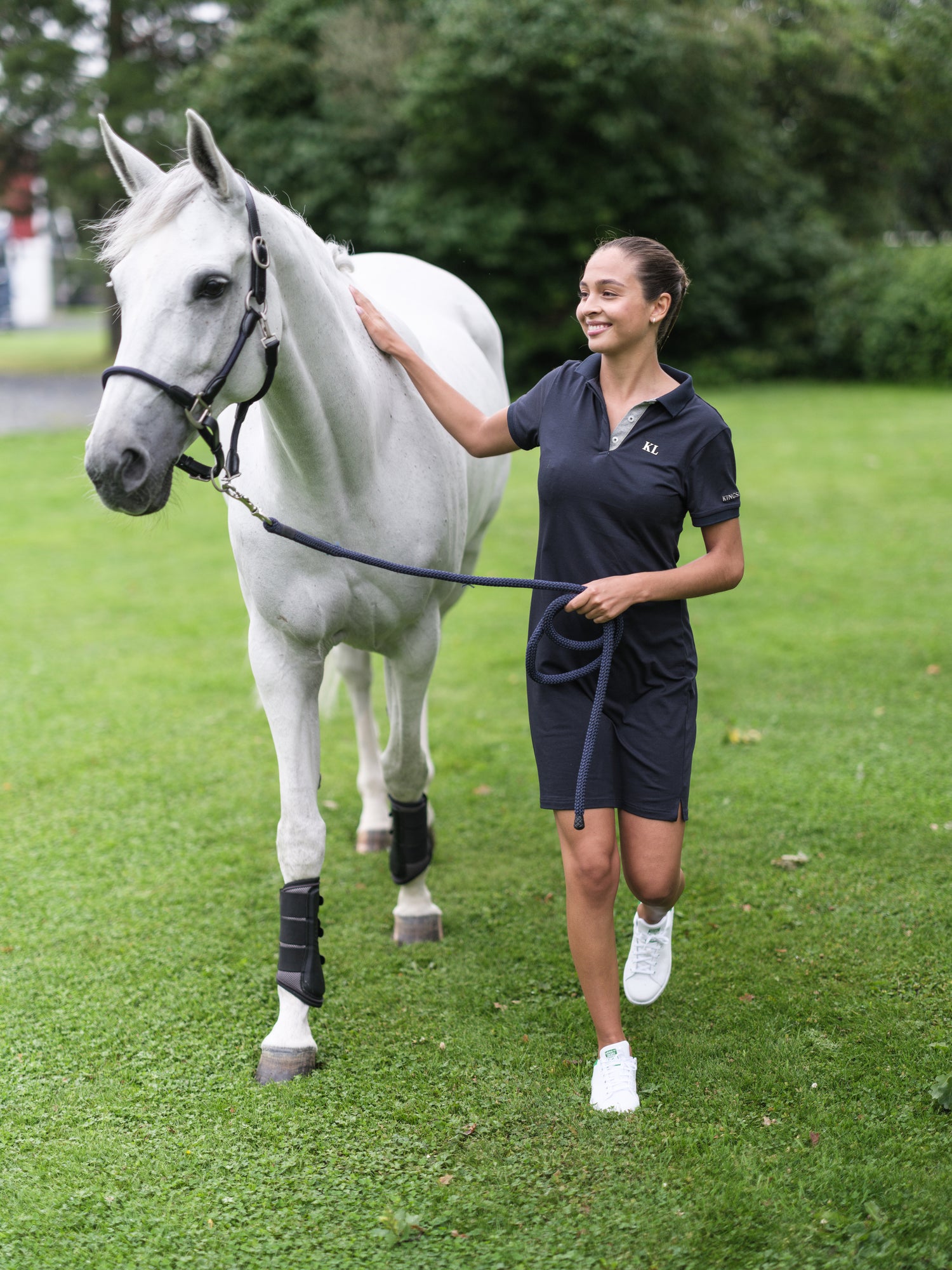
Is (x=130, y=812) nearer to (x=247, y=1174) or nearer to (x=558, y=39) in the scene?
(x=247, y=1174)

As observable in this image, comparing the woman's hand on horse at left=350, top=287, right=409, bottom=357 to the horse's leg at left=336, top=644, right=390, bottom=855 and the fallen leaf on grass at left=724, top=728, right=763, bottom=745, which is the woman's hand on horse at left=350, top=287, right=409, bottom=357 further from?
the fallen leaf on grass at left=724, top=728, right=763, bottom=745

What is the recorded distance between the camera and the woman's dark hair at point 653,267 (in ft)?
8.42

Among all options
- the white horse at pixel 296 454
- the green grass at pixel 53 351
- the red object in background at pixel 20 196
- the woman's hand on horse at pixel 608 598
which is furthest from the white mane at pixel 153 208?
the red object in background at pixel 20 196

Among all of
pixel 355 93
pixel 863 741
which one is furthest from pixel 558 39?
pixel 863 741

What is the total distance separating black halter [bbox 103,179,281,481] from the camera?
87.7 inches

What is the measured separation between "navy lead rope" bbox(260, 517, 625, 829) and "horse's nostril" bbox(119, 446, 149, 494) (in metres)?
0.53

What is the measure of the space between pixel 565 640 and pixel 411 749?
3.11ft

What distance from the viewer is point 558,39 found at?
15547 millimetres

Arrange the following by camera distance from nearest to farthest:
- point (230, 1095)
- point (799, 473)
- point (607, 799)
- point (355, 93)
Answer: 1. point (607, 799)
2. point (230, 1095)
3. point (799, 473)
4. point (355, 93)

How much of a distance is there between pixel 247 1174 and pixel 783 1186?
3.84ft

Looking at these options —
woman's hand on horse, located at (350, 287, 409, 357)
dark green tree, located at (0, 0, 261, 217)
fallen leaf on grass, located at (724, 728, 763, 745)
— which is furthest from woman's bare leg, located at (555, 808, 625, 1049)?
dark green tree, located at (0, 0, 261, 217)

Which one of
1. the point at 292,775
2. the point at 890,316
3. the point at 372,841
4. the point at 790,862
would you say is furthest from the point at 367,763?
the point at 890,316

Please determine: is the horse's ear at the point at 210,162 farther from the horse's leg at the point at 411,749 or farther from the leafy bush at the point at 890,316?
the leafy bush at the point at 890,316

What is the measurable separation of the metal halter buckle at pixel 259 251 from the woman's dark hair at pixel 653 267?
73 cm
